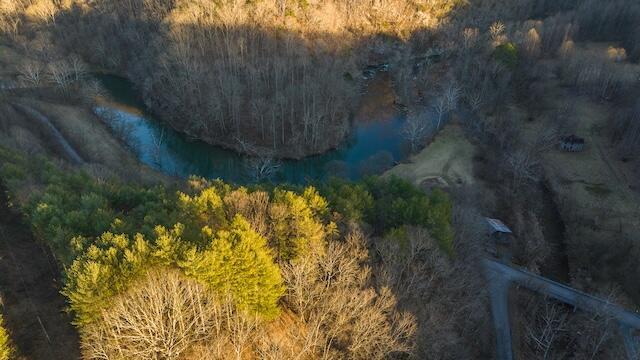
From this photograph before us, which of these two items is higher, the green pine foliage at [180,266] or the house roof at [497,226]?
the green pine foliage at [180,266]

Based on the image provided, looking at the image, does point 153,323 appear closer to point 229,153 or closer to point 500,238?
point 500,238

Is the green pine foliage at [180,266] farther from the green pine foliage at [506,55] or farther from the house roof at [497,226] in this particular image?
the green pine foliage at [506,55]

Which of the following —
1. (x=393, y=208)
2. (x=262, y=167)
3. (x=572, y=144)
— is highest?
(x=393, y=208)

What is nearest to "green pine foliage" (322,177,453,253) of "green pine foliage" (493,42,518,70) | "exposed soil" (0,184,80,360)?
"exposed soil" (0,184,80,360)

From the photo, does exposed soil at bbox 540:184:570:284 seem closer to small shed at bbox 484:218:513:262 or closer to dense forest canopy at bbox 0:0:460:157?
small shed at bbox 484:218:513:262

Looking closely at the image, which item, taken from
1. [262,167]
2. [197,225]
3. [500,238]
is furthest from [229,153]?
[500,238]

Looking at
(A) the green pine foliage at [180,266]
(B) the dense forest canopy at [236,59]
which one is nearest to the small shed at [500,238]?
(B) the dense forest canopy at [236,59]
